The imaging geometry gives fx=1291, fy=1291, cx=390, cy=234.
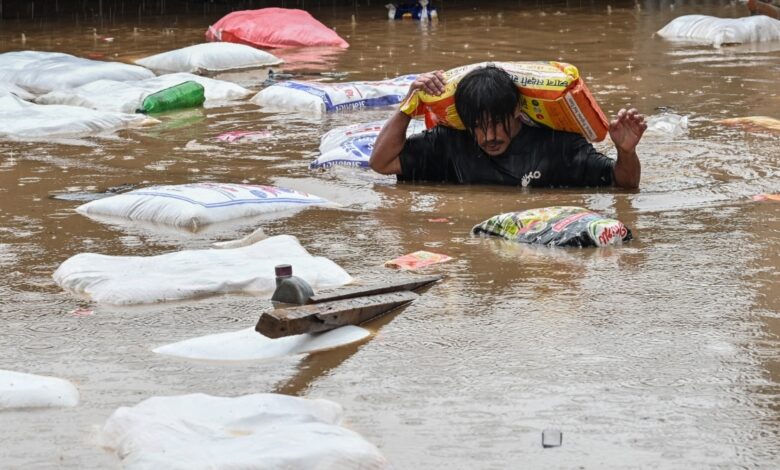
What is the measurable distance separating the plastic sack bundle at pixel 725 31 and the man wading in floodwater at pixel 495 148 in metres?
6.19

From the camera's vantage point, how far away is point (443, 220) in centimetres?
541

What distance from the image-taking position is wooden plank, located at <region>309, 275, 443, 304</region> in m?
4.05

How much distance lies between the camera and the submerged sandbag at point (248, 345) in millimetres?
3695

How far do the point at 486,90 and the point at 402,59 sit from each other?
5649 millimetres

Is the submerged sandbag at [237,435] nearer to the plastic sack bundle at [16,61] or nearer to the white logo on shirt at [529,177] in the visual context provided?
the white logo on shirt at [529,177]

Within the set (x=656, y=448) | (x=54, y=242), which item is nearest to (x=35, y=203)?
(x=54, y=242)

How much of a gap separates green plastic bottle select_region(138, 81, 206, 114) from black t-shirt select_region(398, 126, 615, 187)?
3.00 metres

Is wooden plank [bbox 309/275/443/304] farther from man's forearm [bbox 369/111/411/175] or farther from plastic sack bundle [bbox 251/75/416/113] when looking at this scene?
plastic sack bundle [bbox 251/75/416/113]

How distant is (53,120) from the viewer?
7.89 metres

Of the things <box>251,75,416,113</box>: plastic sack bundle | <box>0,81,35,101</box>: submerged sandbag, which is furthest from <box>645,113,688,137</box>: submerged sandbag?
<box>0,81,35,101</box>: submerged sandbag

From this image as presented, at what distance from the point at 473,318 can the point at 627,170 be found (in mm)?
2068

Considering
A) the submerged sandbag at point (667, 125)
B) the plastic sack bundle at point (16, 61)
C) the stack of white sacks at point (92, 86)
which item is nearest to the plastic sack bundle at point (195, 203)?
the stack of white sacks at point (92, 86)

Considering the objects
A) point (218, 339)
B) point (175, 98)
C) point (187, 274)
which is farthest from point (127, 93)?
point (218, 339)

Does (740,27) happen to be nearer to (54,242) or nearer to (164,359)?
(54,242)
